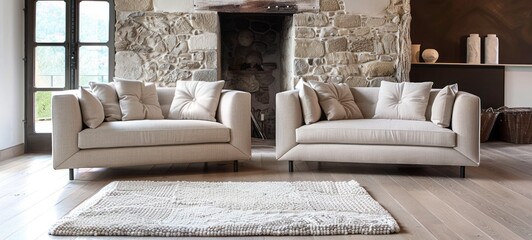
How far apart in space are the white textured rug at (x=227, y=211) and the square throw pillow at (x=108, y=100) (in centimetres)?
84

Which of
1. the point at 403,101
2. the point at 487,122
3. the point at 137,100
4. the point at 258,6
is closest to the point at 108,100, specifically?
the point at 137,100

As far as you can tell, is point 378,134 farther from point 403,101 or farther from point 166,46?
point 166,46

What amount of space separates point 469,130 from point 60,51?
4403 mm

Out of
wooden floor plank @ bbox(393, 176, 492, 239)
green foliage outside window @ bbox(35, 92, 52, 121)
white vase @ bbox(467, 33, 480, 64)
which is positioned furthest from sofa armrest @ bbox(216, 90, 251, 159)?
white vase @ bbox(467, 33, 480, 64)

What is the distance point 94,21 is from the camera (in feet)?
19.7

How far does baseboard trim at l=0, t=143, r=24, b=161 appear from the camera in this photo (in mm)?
5248

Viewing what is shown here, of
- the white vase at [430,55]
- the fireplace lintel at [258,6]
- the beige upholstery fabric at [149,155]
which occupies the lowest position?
the beige upholstery fabric at [149,155]

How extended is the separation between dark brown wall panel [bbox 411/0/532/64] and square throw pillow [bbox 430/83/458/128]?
2.91m

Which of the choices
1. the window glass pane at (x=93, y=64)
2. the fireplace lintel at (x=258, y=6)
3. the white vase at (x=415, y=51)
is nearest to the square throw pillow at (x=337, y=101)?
the fireplace lintel at (x=258, y=6)

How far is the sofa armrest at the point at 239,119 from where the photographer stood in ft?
14.6

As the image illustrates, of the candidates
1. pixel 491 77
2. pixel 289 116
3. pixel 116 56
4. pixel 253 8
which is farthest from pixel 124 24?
pixel 491 77

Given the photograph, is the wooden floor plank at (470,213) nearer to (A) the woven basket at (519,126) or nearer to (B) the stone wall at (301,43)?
(B) the stone wall at (301,43)

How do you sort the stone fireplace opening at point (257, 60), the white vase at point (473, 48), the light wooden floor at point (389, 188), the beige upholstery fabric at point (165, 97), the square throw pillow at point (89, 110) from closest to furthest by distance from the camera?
the light wooden floor at point (389, 188) → the square throw pillow at point (89, 110) → the beige upholstery fabric at point (165, 97) → the stone fireplace opening at point (257, 60) → the white vase at point (473, 48)

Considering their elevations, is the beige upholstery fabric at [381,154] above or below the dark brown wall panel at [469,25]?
below
